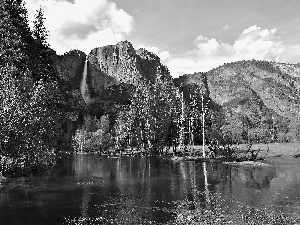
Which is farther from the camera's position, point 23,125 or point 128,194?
point 128,194

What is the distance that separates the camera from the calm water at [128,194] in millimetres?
24703

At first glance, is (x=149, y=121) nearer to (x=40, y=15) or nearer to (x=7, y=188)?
(x=40, y=15)

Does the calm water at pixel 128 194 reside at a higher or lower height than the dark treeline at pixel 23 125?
lower

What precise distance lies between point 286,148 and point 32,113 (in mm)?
75121

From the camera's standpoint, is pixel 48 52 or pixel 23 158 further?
pixel 48 52

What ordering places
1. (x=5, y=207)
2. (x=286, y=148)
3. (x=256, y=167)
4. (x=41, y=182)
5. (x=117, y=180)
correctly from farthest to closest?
1. (x=286, y=148)
2. (x=256, y=167)
3. (x=117, y=180)
4. (x=41, y=182)
5. (x=5, y=207)

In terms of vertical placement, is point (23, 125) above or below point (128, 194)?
above

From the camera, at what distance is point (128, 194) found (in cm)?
3297

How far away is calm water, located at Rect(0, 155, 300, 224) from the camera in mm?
24703

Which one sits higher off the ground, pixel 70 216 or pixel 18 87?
pixel 18 87

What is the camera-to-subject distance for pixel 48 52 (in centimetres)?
4534

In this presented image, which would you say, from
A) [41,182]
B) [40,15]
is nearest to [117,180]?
[41,182]

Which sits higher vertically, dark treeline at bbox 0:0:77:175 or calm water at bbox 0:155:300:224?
dark treeline at bbox 0:0:77:175

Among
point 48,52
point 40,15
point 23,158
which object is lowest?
point 23,158
